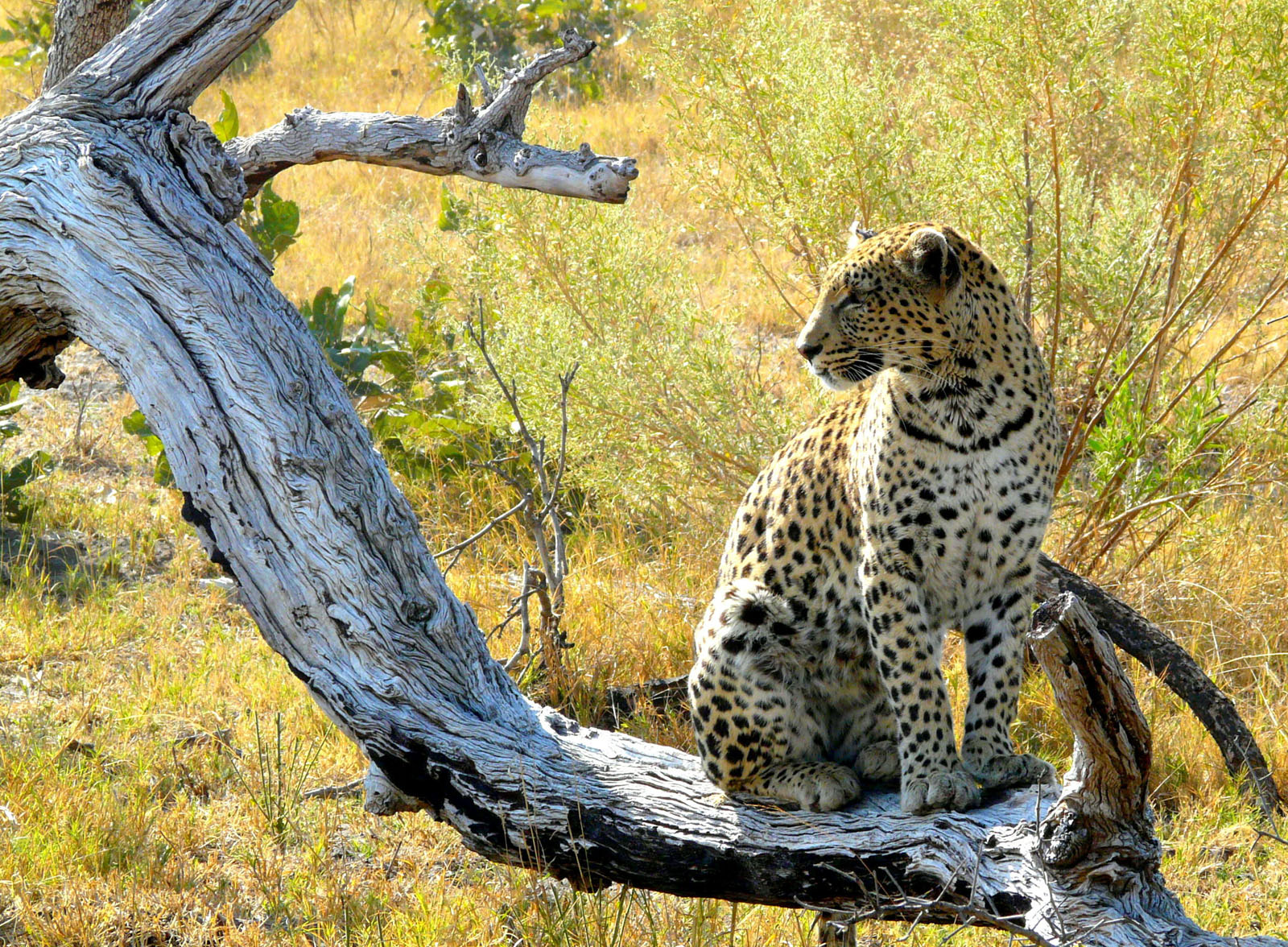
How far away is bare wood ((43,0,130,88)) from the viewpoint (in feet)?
15.3

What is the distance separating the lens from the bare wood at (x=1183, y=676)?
4664mm

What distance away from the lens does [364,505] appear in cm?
338

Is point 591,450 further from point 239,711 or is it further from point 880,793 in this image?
point 880,793

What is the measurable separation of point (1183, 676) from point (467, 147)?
320cm

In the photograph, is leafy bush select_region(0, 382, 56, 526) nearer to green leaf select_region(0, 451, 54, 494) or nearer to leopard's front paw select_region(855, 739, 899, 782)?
green leaf select_region(0, 451, 54, 494)

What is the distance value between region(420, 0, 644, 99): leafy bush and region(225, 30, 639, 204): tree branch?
7.73 metres

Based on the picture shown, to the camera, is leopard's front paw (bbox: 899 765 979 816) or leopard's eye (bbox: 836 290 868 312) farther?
leopard's eye (bbox: 836 290 868 312)

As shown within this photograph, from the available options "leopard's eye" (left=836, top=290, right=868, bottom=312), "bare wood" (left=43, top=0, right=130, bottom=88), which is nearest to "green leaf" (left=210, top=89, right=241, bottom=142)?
"bare wood" (left=43, top=0, right=130, bottom=88)

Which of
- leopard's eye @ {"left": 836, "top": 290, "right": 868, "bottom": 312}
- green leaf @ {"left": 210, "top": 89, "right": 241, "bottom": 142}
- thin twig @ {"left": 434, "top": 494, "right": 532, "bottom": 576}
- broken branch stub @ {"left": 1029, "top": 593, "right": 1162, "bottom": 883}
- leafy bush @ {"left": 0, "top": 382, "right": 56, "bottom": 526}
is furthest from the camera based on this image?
leafy bush @ {"left": 0, "top": 382, "right": 56, "bottom": 526}

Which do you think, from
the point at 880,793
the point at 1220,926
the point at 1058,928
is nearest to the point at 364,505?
the point at 880,793

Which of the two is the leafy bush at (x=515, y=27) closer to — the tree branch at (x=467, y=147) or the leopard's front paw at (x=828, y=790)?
the tree branch at (x=467, y=147)

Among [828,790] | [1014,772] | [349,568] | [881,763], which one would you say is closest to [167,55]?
[349,568]

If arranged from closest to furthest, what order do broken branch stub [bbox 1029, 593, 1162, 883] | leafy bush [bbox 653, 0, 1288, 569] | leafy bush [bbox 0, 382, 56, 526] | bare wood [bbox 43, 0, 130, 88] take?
broken branch stub [bbox 1029, 593, 1162, 883] < bare wood [bbox 43, 0, 130, 88] < leafy bush [bbox 653, 0, 1288, 569] < leafy bush [bbox 0, 382, 56, 526]

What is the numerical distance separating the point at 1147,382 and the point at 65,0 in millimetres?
4560
